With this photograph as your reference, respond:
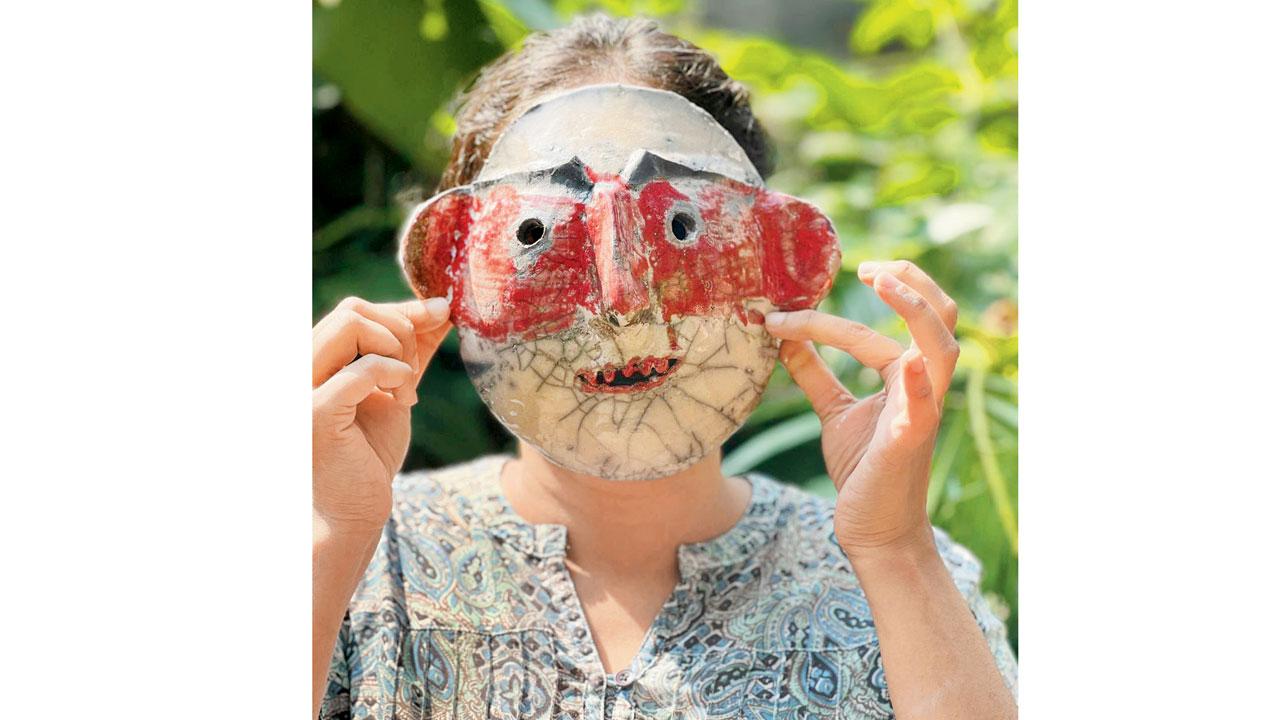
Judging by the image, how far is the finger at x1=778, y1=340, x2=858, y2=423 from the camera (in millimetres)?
1362

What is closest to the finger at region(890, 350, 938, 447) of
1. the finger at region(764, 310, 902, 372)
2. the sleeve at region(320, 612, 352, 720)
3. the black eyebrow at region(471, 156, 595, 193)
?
the finger at region(764, 310, 902, 372)

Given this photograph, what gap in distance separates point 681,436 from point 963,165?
3.83 ft

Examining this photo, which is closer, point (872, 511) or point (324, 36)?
point (872, 511)

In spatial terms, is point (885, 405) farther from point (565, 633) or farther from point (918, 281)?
point (565, 633)

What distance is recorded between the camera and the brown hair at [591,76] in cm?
137

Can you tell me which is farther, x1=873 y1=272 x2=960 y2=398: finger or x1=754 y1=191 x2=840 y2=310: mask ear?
x1=754 y1=191 x2=840 y2=310: mask ear

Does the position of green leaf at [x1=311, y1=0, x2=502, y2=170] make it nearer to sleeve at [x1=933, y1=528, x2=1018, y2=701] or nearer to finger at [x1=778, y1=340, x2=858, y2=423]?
finger at [x1=778, y1=340, x2=858, y2=423]

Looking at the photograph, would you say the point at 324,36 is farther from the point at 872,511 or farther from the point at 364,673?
the point at 872,511

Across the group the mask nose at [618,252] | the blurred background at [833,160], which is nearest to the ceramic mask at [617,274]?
the mask nose at [618,252]

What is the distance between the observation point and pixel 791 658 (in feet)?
4.31

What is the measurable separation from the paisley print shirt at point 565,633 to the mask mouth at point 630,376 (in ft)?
0.74

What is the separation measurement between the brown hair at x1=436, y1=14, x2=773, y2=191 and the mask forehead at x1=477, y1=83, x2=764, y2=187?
51mm

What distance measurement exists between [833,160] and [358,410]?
1.34 metres

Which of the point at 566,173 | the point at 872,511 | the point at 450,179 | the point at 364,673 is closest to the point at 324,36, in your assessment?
the point at 450,179
